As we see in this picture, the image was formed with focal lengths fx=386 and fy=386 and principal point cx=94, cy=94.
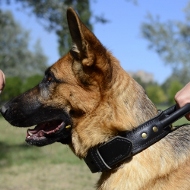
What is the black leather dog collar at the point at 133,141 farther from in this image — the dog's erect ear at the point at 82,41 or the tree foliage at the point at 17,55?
the tree foliage at the point at 17,55

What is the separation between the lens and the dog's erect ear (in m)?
3.30

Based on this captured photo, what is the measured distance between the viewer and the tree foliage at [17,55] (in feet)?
175

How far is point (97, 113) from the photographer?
3.53m

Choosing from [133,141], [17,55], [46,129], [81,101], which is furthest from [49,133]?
[17,55]

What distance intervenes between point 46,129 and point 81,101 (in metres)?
0.54

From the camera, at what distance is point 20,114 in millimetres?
3812

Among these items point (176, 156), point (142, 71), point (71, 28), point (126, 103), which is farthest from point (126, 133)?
point (142, 71)

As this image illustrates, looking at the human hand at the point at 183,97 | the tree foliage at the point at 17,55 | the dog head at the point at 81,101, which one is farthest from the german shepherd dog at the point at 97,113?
the tree foliage at the point at 17,55

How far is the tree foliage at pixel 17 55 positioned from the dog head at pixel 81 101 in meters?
49.8

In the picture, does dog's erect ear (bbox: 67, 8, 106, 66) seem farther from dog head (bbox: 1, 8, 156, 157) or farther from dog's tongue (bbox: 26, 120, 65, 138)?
dog's tongue (bbox: 26, 120, 65, 138)

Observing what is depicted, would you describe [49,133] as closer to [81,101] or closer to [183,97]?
[81,101]

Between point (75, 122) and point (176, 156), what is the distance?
38.9 inches

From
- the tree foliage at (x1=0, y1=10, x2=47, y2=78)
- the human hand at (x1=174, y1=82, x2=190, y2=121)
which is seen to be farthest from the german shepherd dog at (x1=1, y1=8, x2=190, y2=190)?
the tree foliage at (x1=0, y1=10, x2=47, y2=78)

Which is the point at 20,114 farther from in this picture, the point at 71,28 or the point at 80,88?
the point at 71,28
